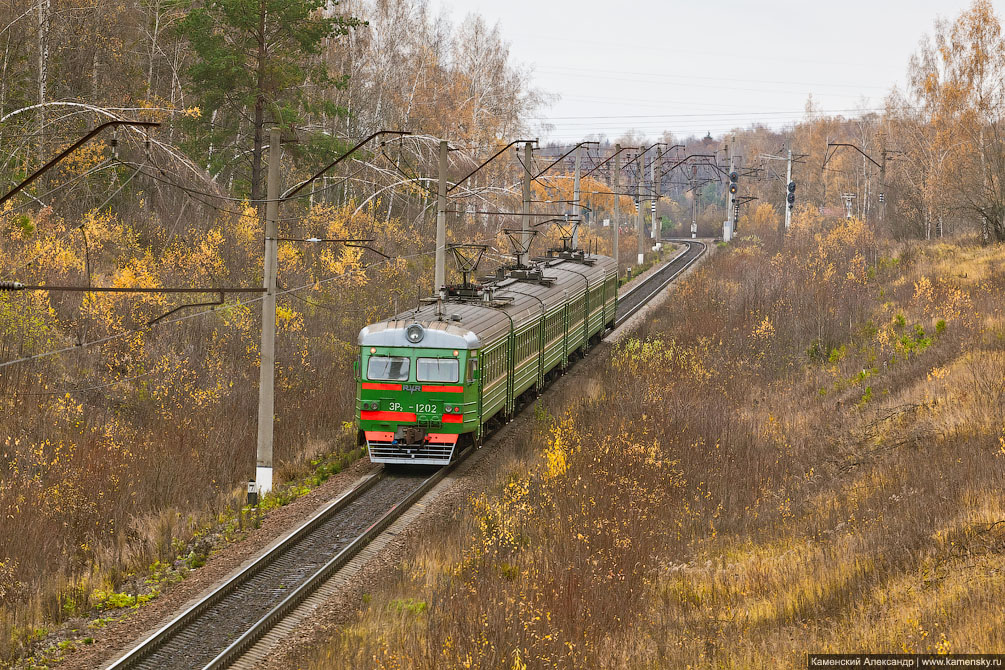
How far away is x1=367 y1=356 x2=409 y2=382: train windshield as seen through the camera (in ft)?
54.2

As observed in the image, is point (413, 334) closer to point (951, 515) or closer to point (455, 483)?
point (455, 483)

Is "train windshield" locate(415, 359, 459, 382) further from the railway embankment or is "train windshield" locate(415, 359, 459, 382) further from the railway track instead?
the railway embankment

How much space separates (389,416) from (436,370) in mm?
1144

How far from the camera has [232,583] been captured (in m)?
11.8

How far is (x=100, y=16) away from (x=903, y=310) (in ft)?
76.5

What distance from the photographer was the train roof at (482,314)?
54.1 ft

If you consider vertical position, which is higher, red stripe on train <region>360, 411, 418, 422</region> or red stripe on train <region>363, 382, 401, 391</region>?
red stripe on train <region>363, 382, 401, 391</region>

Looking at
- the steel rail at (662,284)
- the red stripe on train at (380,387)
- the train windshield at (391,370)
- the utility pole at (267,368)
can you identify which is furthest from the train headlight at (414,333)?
the steel rail at (662,284)

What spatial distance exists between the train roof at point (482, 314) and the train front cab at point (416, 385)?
0.08ft

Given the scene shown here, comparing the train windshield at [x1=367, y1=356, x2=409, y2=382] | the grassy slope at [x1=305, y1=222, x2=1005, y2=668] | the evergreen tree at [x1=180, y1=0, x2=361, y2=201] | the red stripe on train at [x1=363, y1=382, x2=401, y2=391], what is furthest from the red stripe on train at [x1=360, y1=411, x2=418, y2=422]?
the evergreen tree at [x1=180, y1=0, x2=361, y2=201]

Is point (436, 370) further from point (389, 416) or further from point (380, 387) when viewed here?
point (389, 416)

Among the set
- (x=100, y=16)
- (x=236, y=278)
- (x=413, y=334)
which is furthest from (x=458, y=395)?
(x=100, y=16)

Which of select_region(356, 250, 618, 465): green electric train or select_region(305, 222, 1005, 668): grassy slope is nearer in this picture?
select_region(305, 222, 1005, 668): grassy slope

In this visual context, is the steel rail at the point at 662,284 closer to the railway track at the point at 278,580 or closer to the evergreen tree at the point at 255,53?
the evergreen tree at the point at 255,53
